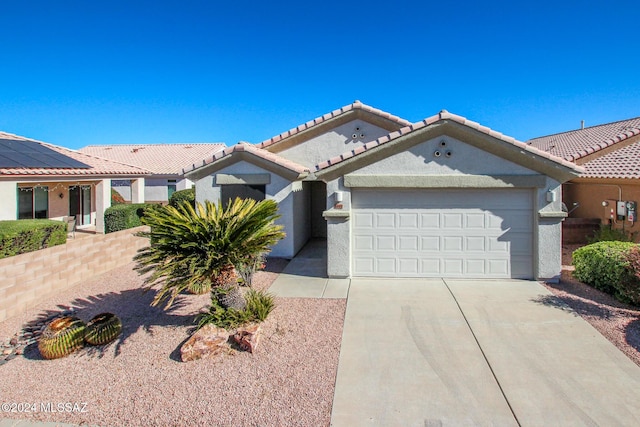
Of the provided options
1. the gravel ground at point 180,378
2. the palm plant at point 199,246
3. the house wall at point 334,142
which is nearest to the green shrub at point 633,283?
the gravel ground at point 180,378

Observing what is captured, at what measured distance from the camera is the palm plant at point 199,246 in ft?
21.7

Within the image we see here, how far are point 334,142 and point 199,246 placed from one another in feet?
33.9

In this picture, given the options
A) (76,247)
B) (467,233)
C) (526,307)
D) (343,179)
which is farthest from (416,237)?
(76,247)

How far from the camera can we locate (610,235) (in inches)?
512

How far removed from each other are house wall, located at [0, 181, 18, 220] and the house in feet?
62.0

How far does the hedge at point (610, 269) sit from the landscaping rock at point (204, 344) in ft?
25.8

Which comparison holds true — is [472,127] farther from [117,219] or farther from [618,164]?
[117,219]

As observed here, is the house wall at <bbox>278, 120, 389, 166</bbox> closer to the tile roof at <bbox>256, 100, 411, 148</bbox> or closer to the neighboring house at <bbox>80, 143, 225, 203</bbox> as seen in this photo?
the tile roof at <bbox>256, 100, 411, 148</bbox>

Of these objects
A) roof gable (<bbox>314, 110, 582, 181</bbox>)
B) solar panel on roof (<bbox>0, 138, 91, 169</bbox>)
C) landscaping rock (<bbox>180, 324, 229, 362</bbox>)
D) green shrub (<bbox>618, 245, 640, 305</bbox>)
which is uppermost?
solar panel on roof (<bbox>0, 138, 91, 169</bbox>)

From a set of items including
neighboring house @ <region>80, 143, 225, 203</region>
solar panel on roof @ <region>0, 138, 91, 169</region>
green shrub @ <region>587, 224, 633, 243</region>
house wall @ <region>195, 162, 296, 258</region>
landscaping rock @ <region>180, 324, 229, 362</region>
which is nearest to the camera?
landscaping rock @ <region>180, 324, 229, 362</region>

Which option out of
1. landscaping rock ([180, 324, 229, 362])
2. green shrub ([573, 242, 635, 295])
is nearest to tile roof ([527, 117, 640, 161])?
green shrub ([573, 242, 635, 295])

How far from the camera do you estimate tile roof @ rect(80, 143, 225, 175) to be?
3628 cm

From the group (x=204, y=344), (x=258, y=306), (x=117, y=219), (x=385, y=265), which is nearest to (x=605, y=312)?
(x=385, y=265)

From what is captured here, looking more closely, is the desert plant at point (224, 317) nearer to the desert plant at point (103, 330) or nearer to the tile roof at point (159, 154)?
the desert plant at point (103, 330)
